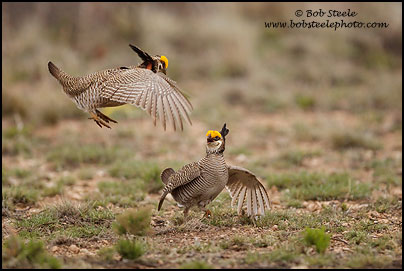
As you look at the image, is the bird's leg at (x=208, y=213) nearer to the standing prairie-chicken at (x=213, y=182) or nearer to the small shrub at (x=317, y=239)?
the standing prairie-chicken at (x=213, y=182)

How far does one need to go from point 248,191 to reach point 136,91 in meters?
1.53

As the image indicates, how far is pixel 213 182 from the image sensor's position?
5.56m

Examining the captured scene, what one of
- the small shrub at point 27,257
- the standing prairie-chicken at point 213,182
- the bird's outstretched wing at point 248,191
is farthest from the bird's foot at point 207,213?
the small shrub at point 27,257

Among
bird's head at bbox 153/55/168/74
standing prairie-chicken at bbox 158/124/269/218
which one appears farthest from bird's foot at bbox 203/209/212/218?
bird's head at bbox 153/55/168/74

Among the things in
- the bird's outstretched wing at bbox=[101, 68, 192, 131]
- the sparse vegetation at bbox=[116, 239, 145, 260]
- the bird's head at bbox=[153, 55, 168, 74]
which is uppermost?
the bird's head at bbox=[153, 55, 168, 74]

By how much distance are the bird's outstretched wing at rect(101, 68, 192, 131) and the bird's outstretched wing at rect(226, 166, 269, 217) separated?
2.90 feet

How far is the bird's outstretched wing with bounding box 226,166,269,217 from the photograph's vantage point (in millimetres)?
5922

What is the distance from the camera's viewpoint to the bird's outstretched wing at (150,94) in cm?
530

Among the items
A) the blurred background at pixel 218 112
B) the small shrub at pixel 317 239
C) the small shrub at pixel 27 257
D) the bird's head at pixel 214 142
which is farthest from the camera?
the blurred background at pixel 218 112

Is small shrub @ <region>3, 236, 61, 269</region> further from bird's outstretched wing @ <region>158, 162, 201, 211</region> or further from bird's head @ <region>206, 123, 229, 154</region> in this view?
bird's head @ <region>206, 123, 229, 154</region>

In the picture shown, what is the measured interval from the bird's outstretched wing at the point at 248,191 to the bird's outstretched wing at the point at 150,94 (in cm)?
88

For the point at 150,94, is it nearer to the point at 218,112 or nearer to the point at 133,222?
the point at 133,222

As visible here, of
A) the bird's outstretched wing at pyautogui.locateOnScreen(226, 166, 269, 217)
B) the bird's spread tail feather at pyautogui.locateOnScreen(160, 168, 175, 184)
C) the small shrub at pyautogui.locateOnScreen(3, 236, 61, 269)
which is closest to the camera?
the small shrub at pyautogui.locateOnScreen(3, 236, 61, 269)

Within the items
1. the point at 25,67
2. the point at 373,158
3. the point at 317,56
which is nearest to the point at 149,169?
the point at 373,158
